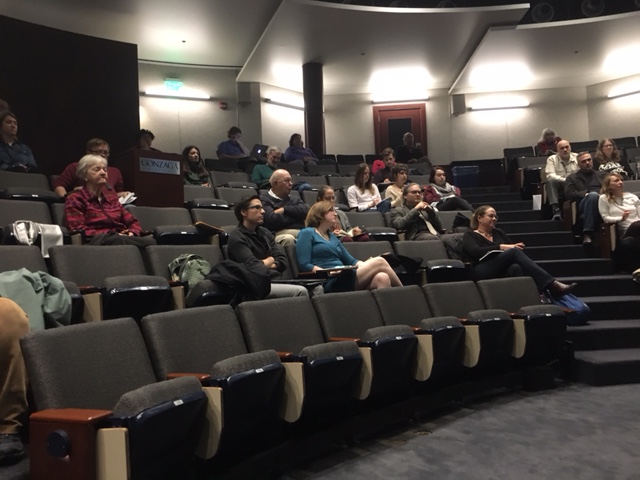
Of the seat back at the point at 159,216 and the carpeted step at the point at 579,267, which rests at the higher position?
the seat back at the point at 159,216

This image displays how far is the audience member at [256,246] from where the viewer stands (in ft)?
7.85

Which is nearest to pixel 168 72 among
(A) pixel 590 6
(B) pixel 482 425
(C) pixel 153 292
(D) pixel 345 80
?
(D) pixel 345 80

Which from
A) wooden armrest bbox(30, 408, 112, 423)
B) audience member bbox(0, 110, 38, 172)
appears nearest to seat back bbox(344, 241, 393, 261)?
audience member bbox(0, 110, 38, 172)

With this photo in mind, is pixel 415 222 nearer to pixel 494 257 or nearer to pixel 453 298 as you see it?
pixel 494 257

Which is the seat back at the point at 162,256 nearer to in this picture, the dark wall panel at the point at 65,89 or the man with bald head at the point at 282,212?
the man with bald head at the point at 282,212

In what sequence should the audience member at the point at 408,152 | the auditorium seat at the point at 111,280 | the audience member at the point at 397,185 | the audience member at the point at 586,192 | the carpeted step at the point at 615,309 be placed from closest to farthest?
the auditorium seat at the point at 111,280, the carpeted step at the point at 615,309, the audience member at the point at 586,192, the audience member at the point at 397,185, the audience member at the point at 408,152

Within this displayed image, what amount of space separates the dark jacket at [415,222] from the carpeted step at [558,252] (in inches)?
28.3

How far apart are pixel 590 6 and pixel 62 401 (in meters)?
6.36

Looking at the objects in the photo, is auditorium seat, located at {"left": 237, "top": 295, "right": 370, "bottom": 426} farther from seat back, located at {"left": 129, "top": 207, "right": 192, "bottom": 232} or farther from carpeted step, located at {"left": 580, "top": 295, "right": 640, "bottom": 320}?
carpeted step, located at {"left": 580, "top": 295, "right": 640, "bottom": 320}

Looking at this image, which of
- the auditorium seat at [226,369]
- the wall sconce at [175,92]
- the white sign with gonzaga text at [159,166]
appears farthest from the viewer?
the wall sconce at [175,92]

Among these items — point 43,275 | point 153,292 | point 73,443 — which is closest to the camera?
point 73,443

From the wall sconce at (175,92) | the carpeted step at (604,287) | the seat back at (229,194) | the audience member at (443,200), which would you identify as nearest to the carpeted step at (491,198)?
the audience member at (443,200)

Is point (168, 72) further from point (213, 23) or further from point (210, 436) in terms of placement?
point (210, 436)

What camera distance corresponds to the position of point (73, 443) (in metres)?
1.10
